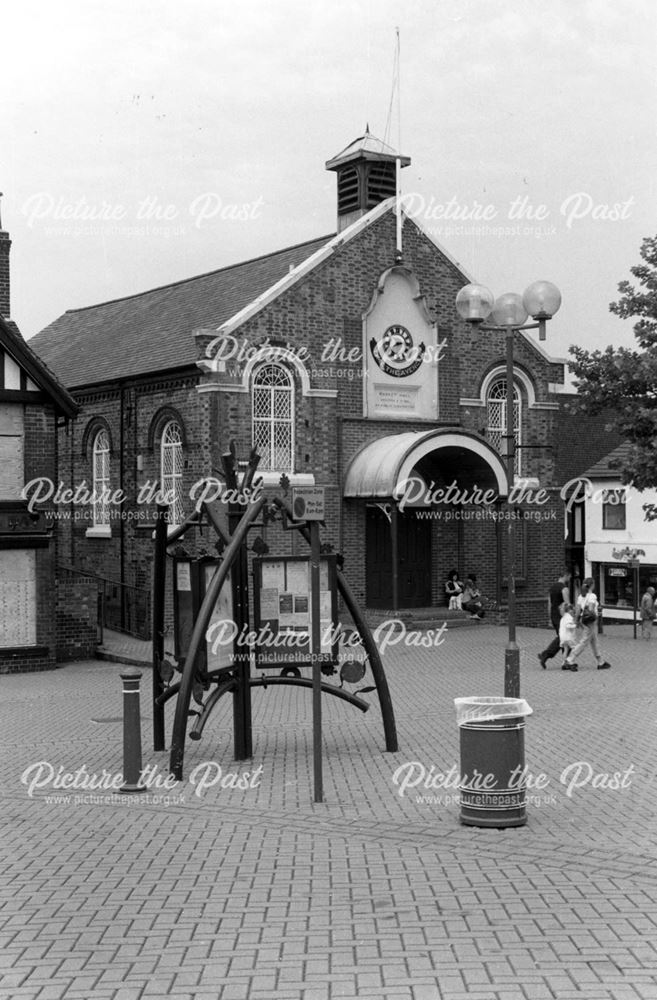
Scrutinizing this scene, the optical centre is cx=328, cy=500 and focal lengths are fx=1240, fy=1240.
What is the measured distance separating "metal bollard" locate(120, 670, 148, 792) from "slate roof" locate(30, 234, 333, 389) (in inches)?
664

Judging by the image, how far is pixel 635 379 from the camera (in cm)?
2448

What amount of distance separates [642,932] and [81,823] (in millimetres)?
5063

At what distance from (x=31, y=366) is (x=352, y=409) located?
8.81 meters

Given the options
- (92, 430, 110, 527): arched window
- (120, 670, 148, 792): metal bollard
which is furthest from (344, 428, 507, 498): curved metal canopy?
(120, 670, 148, 792): metal bollard

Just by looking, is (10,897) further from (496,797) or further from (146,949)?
(496,797)

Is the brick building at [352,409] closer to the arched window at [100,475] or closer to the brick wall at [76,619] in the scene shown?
the arched window at [100,475]

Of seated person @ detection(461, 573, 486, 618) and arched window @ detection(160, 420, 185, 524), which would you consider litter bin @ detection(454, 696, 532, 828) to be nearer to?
arched window @ detection(160, 420, 185, 524)

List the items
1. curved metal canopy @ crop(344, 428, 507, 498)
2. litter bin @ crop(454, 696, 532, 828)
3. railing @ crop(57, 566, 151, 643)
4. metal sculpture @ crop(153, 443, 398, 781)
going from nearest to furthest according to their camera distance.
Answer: litter bin @ crop(454, 696, 532, 828), metal sculpture @ crop(153, 443, 398, 781), railing @ crop(57, 566, 151, 643), curved metal canopy @ crop(344, 428, 507, 498)

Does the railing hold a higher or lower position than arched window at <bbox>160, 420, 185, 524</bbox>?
lower

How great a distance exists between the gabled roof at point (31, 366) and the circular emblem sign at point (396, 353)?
9012mm

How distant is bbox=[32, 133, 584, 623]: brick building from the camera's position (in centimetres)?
2798

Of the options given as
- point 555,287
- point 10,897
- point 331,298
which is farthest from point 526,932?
point 331,298

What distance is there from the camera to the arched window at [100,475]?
32.3 m

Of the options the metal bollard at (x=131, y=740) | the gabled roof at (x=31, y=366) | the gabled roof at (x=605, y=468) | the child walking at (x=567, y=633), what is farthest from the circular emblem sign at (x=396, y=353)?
the metal bollard at (x=131, y=740)
